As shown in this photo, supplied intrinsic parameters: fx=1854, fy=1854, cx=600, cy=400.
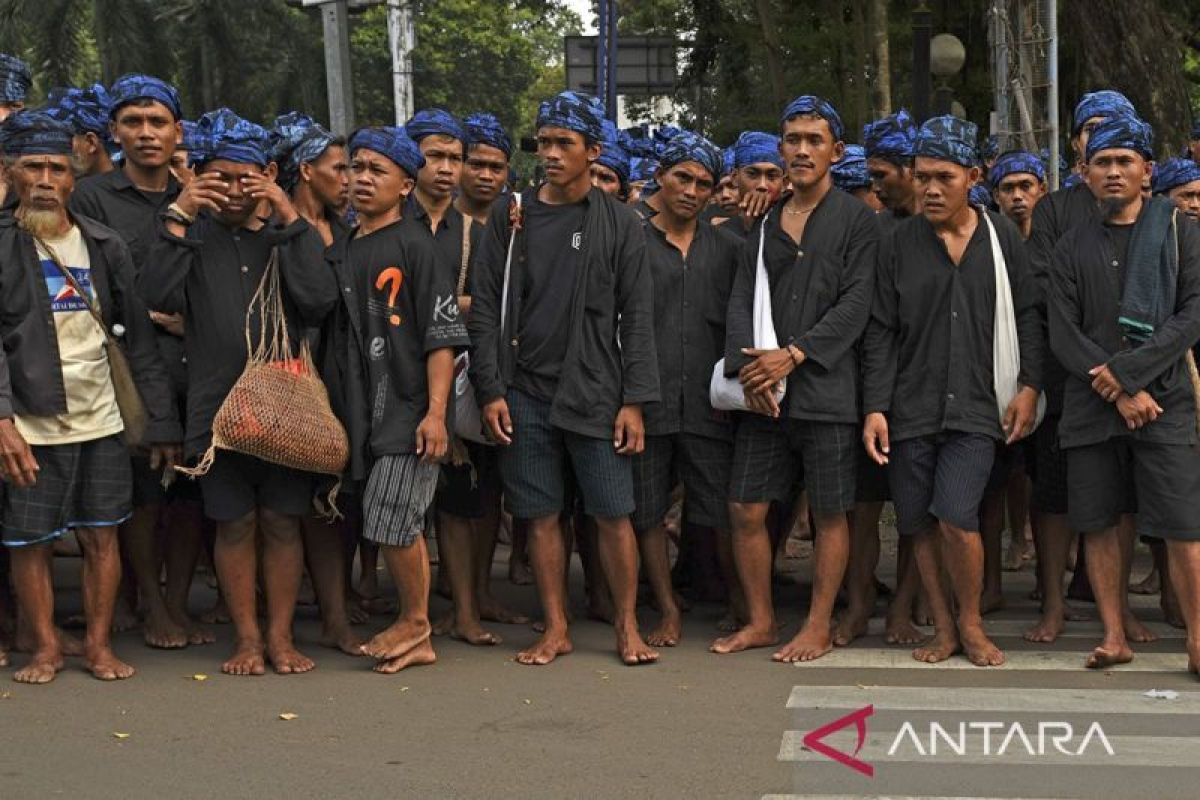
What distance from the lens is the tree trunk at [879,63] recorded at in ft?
66.8

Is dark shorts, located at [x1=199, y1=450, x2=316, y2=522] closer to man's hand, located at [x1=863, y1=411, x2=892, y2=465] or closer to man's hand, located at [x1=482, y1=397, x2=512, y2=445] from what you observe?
man's hand, located at [x1=482, y1=397, x2=512, y2=445]

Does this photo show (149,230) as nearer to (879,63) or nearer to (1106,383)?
(1106,383)

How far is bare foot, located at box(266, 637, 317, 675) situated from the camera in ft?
24.9

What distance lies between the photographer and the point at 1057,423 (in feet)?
27.1

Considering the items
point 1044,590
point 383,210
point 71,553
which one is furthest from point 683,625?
point 71,553

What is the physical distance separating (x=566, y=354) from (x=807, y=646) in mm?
1591

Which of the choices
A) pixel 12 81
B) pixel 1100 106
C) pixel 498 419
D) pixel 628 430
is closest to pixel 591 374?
pixel 628 430

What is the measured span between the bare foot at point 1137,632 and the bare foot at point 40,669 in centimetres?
453

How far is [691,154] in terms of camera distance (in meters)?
8.11

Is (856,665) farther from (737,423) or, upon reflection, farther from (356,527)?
(356,527)

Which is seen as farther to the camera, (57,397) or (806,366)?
(806,366)

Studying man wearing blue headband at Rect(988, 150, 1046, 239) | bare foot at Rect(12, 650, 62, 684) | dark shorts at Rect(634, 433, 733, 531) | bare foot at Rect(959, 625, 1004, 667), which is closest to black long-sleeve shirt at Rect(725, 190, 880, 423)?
dark shorts at Rect(634, 433, 733, 531)

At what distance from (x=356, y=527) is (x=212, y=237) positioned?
5.63 ft

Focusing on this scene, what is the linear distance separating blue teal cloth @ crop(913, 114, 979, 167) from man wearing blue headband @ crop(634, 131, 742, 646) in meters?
0.97
